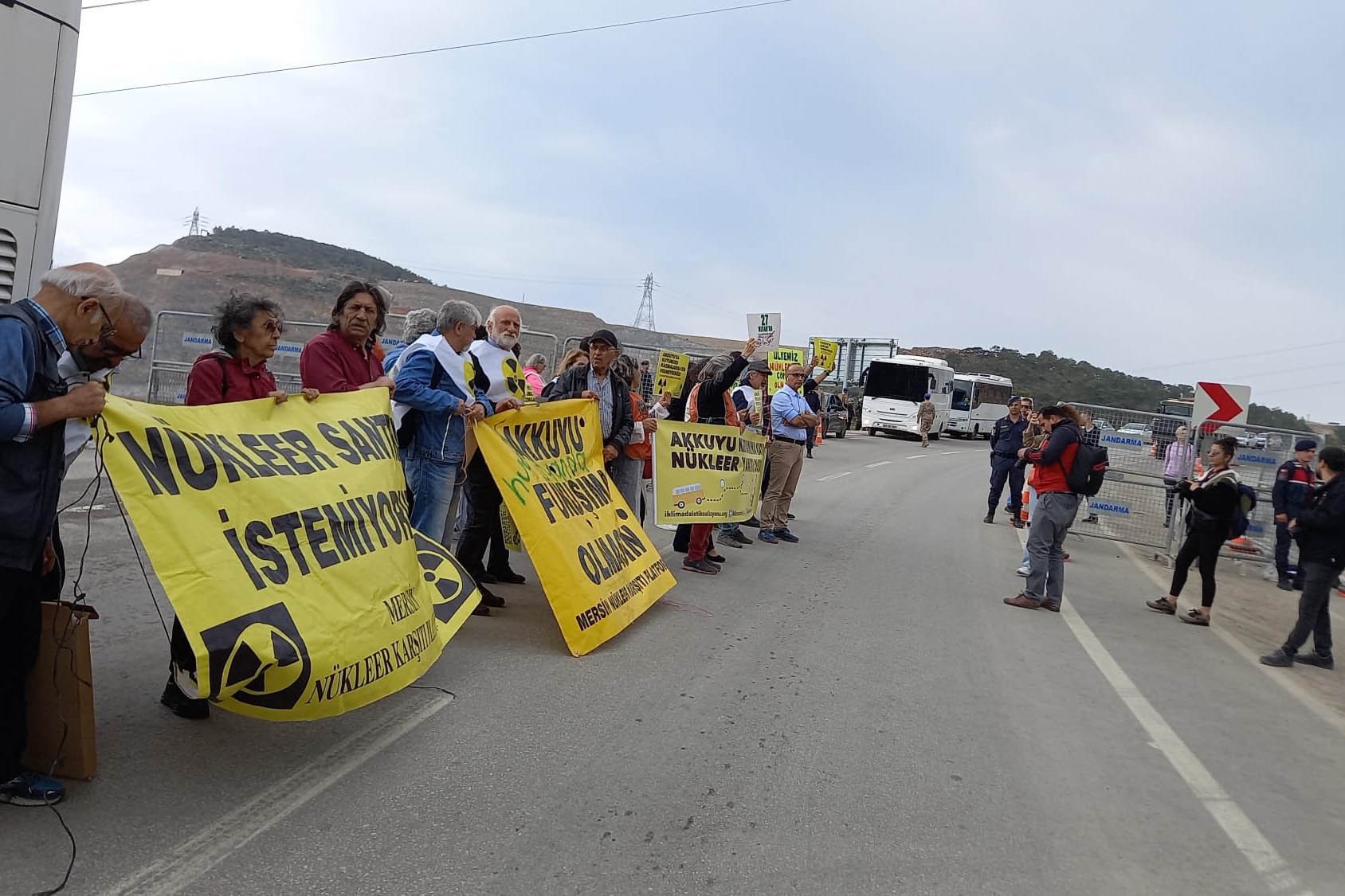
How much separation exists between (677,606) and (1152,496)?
9173mm

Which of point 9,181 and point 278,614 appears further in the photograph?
point 9,181

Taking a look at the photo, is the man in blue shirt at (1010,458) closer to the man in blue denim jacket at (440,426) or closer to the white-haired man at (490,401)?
the white-haired man at (490,401)

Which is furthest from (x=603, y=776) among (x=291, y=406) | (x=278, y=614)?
(x=291, y=406)

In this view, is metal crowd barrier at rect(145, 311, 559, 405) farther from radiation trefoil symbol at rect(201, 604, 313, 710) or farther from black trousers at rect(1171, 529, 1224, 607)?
radiation trefoil symbol at rect(201, 604, 313, 710)

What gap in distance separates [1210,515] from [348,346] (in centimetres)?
772

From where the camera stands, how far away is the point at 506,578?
24.0 feet

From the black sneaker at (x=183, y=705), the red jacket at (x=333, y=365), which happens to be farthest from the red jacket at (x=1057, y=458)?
the black sneaker at (x=183, y=705)

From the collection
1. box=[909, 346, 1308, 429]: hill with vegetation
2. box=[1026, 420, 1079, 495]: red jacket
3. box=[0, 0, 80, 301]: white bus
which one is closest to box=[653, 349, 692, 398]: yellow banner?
box=[1026, 420, 1079, 495]: red jacket

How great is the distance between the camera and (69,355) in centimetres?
324

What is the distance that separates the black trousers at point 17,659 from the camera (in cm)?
319

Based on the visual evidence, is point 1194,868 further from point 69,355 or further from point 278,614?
point 69,355

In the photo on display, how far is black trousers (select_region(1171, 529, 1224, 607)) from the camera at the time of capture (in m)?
8.51

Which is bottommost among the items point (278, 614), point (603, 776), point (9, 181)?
point (603, 776)

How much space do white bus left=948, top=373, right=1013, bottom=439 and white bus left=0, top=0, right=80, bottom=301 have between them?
139 feet
